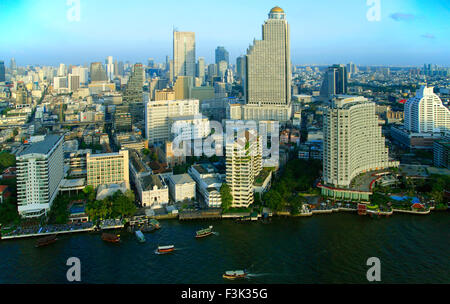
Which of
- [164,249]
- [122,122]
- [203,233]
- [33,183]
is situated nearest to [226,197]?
[203,233]

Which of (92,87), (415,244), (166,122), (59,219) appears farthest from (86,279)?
(92,87)

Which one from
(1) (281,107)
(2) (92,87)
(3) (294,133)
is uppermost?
(2) (92,87)

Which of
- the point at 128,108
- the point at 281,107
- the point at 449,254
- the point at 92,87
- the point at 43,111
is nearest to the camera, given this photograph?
the point at 449,254

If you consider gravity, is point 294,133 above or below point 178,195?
above

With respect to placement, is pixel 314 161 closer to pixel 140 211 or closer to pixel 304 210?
pixel 304 210

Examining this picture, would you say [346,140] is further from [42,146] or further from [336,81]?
[336,81]

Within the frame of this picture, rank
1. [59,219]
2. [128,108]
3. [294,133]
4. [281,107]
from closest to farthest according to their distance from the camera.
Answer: [59,219] → [294,133] → [281,107] → [128,108]

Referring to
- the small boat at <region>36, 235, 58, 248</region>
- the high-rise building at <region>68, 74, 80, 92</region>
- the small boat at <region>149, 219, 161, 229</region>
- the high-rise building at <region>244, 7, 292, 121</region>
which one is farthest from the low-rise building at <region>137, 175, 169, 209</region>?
the high-rise building at <region>68, 74, 80, 92</region>
